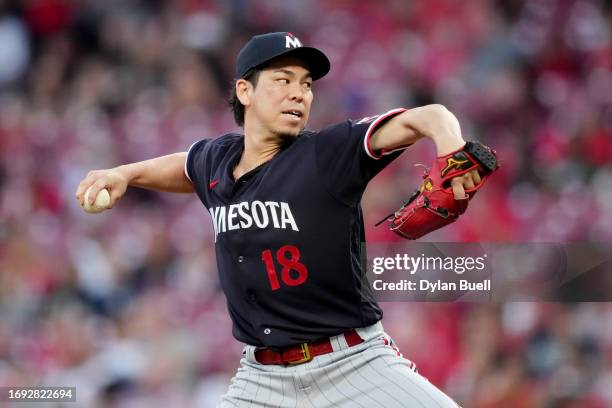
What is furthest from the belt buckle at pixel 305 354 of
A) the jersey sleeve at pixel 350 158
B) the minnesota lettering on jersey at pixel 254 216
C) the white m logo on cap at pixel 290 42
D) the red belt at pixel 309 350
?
the white m logo on cap at pixel 290 42

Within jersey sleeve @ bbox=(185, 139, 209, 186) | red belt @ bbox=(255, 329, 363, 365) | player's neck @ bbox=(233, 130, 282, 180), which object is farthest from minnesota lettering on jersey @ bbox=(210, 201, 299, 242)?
red belt @ bbox=(255, 329, 363, 365)

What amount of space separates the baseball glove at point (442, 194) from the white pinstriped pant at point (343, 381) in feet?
1.48

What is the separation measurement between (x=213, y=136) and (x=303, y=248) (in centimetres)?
429

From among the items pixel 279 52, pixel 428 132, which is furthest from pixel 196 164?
pixel 428 132

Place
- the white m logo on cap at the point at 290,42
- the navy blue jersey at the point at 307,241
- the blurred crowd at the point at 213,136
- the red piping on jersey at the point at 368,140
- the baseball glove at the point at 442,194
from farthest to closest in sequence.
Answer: the blurred crowd at the point at 213,136
the white m logo on cap at the point at 290,42
the navy blue jersey at the point at 307,241
the red piping on jersey at the point at 368,140
the baseball glove at the point at 442,194

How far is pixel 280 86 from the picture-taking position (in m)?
3.24

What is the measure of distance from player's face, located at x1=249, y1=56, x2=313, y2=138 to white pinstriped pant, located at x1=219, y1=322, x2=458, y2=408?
0.74 metres

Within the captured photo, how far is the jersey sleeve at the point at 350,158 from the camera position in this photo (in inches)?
114

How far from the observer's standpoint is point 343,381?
2986 millimetres

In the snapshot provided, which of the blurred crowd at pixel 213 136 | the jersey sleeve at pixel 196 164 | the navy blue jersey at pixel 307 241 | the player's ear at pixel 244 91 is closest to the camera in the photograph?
the navy blue jersey at pixel 307 241

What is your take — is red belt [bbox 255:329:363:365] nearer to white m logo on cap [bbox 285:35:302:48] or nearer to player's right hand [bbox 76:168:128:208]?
player's right hand [bbox 76:168:128:208]

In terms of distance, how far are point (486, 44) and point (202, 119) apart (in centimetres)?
228

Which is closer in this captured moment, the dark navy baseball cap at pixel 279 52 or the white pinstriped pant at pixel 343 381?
the white pinstriped pant at pixel 343 381

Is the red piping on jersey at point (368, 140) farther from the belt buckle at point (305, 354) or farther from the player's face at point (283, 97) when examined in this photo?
the belt buckle at point (305, 354)
